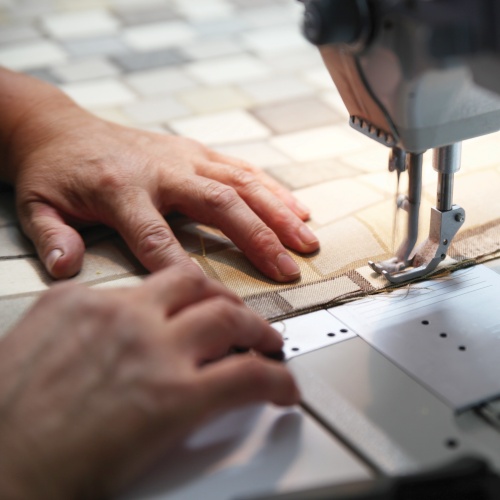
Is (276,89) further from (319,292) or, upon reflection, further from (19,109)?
(319,292)

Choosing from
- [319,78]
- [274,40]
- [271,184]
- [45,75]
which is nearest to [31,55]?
[45,75]

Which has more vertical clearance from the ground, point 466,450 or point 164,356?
point 164,356

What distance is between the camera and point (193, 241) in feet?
3.96

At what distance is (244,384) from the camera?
29.1 inches

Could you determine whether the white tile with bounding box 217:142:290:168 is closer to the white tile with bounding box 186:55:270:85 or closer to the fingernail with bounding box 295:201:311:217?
the fingernail with bounding box 295:201:311:217

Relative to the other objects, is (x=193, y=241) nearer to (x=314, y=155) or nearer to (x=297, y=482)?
(x=314, y=155)

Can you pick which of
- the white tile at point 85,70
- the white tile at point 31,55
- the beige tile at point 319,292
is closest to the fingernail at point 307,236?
the beige tile at point 319,292

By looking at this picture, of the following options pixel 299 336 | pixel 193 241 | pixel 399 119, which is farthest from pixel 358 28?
pixel 193 241

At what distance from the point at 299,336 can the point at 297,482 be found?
26 centimetres

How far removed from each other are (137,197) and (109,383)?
1.67ft

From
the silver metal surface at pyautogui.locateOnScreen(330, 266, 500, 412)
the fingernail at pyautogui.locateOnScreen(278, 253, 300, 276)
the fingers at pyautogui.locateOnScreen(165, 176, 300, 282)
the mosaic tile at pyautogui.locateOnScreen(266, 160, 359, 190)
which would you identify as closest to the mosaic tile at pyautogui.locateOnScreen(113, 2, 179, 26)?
the mosaic tile at pyautogui.locateOnScreen(266, 160, 359, 190)

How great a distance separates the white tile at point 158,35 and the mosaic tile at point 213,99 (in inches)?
14.0

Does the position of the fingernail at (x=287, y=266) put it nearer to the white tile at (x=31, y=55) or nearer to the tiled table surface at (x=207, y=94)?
the tiled table surface at (x=207, y=94)

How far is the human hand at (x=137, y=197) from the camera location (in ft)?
3.65
